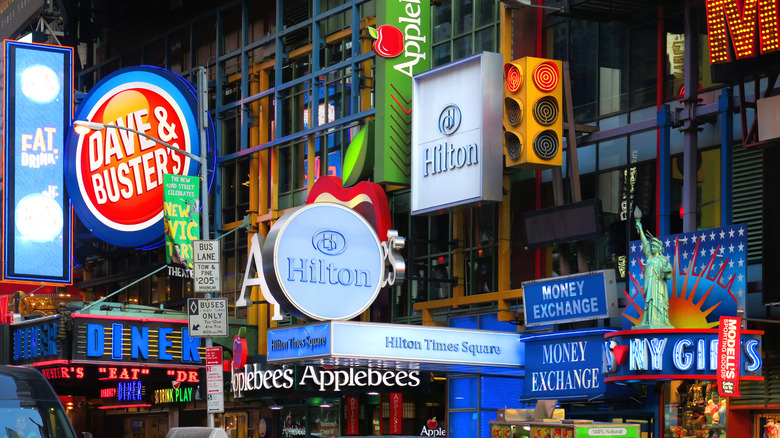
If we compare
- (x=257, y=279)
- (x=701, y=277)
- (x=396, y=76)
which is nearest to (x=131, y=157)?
(x=257, y=279)

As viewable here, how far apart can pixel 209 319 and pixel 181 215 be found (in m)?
Result: 10.6

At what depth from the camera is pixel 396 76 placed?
110ft

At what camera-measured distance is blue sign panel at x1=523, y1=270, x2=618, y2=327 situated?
27.5 meters

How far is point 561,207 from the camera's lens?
29.1 metres

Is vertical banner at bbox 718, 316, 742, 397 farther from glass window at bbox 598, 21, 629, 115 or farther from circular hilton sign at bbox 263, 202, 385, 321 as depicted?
circular hilton sign at bbox 263, 202, 385, 321

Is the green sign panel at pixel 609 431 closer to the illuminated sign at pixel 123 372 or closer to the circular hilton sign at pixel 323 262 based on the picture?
the circular hilton sign at pixel 323 262

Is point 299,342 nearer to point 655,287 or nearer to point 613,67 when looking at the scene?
point 655,287

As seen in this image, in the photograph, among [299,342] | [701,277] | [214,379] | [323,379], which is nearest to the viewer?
[701,277]

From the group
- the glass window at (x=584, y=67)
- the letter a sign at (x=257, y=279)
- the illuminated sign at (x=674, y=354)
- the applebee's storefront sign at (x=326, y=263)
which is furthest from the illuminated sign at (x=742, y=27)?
the letter a sign at (x=257, y=279)

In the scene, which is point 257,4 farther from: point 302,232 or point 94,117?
point 302,232

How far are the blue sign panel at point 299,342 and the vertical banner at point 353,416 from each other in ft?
26.6

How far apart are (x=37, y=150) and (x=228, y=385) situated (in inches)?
420

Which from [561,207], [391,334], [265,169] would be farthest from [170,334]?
[561,207]

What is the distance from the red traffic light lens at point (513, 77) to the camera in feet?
97.6
